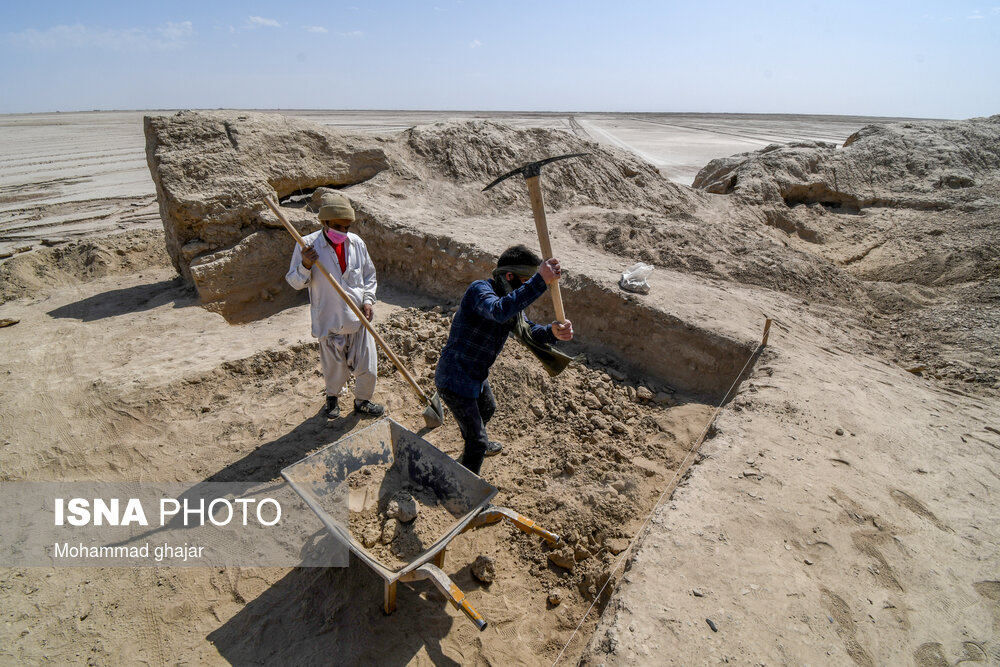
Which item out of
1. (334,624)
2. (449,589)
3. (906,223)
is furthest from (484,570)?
(906,223)

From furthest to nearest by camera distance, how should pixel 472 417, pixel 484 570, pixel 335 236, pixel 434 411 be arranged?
pixel 434 411
pixel 335 236
pixel 472 417
pixel 484 570

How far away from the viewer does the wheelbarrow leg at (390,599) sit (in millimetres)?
2754

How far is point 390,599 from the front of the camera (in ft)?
9.27

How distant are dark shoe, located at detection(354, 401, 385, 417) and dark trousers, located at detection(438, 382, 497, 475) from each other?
4.36ft

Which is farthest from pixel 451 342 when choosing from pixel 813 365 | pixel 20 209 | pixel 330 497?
pixel 20 209

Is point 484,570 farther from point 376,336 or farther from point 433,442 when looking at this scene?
point 376,336

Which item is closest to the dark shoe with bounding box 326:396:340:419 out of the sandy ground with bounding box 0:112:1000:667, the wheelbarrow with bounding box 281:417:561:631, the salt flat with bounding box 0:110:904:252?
the sandy ground with bounding box 0:112:1000:667

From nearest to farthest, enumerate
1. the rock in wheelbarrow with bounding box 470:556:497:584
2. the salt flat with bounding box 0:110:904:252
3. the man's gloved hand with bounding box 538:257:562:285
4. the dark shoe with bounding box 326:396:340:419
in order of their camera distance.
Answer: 1. the man's gloved hand with bounding box 538:257:562:285
2. the rock in wheelbarrow with bounding box 470:556:497:584
3. the dark shoe with bounding box 326:396:340:419
4. the salt flat with bounding box 0:110:904:252

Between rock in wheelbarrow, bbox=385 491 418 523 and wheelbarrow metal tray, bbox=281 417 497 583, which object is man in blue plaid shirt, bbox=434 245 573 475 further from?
rock in wheelbarrow, bbox=385 491 418 523

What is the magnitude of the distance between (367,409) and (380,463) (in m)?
1.25

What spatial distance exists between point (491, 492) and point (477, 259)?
3628 millimetres

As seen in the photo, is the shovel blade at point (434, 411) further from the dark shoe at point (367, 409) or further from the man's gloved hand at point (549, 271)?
the man's gloved hand at point (549, 271)

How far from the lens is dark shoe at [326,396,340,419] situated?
4449 millimetres

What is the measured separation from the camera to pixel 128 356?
195 inches
